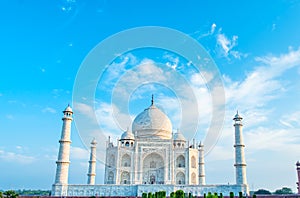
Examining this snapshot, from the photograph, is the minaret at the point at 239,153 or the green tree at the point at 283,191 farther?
the green tree at the point at 283,191

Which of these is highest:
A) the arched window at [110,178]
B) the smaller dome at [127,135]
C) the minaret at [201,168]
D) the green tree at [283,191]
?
the smaller dome at [127,135]

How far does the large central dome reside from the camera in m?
29.3

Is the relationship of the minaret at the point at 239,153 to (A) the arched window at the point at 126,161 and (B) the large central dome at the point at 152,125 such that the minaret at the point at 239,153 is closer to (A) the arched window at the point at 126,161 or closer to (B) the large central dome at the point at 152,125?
(B) the large central dome at the point at 152,125

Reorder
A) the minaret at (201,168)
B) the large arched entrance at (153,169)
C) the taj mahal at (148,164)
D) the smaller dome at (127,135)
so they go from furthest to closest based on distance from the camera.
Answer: the minaret at (201,168) < the smaller dome at (127,135) < the large arched entrance at (153,169) < the taj mahal at (148,164)

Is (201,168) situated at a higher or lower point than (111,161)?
lower

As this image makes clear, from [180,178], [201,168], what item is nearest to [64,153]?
[180,178]

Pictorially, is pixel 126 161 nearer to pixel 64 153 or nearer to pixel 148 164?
pixel 148 164

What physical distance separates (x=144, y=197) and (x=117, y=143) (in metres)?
13.7

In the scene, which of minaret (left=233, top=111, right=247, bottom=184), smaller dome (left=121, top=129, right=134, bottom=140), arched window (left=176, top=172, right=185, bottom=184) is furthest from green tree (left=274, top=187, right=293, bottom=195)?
smaller dome (left=121, top=129, right=134, bottom=140)

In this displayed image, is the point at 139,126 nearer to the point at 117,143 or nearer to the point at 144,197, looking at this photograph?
the point at 117,143

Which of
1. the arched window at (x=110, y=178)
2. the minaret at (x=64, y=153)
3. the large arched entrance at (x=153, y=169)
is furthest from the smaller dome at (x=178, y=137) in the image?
the minaret at (x=64, y=153)

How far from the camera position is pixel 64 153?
78.2 ft

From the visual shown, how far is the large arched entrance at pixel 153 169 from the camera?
26.4 m

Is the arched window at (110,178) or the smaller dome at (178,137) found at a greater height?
the smaller dome at (178,137)
